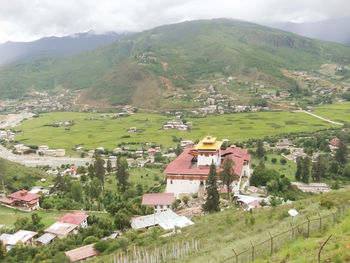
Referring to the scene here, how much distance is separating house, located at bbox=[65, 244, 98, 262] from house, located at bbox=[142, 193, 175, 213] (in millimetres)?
10093

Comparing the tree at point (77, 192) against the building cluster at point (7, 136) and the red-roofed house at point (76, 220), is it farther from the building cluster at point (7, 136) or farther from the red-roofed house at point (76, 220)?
the building cluster at point (7, 136)

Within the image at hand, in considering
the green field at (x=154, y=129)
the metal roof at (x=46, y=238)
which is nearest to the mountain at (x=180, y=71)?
the green field at (x=154, y=129)

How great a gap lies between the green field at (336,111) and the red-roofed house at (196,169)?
195 feet

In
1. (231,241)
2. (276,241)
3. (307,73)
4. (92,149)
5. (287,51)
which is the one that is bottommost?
(92,149)

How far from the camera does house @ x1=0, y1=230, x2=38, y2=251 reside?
23.9 meters

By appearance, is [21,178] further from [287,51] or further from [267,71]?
[287,51]

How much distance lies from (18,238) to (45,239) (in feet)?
6.78

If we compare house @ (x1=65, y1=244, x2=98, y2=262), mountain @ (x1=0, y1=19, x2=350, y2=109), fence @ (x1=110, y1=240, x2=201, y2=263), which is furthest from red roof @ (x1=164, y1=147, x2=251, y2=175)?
mountain @ (x1=0, y1=19, x2=350, y2=109)

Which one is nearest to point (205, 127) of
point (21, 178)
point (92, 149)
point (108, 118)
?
point (92, 149)

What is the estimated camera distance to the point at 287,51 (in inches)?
7756

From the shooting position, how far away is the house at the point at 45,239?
2487cm

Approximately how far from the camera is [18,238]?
2469 centimetres

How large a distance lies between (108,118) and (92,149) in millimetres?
42262

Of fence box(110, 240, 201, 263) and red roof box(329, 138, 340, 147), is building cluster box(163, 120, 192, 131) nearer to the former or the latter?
red roof box(329, 138, 340, 147)
